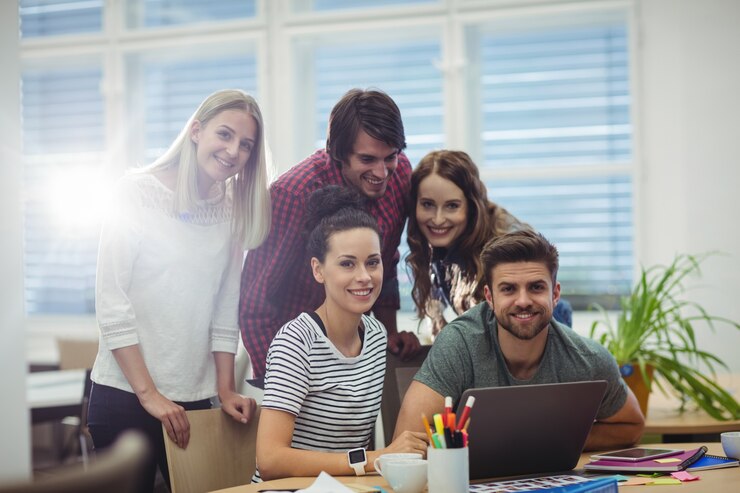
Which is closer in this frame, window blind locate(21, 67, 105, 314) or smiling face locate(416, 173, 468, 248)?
smiling face locate(416, 173, 468, 248)

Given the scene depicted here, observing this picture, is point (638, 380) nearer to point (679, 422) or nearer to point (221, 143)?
point (679, 422)

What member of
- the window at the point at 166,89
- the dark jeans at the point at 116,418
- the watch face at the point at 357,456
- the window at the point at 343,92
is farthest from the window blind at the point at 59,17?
the watch face at the point at 357,456

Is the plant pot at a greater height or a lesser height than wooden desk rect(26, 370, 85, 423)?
greater

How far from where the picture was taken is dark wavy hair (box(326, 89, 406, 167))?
2.23 meters

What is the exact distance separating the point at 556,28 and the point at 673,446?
3.00 metres

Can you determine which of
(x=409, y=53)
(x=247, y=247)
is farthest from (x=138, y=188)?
(x=409, y=53)

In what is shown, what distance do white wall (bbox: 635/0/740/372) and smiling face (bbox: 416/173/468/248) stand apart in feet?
6.69

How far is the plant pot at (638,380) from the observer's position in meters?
2.58

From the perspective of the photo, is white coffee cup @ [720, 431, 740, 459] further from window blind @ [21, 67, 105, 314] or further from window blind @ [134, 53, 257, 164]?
window blind @ [21, 67, 105, 314]

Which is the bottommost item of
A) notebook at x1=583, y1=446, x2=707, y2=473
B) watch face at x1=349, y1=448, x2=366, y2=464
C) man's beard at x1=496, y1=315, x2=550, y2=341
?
notebook at x1=583, y1=446, x2=707, y2=473

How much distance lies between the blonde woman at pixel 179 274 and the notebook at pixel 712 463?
102 centimetres

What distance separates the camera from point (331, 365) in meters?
1.94

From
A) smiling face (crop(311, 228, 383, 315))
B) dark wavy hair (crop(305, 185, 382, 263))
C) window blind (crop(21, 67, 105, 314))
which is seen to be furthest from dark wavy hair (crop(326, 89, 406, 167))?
window blind (crop(21, 67, 105, 314))

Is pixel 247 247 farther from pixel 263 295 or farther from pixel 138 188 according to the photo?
pixel 138 188
